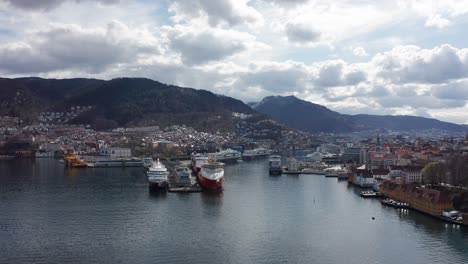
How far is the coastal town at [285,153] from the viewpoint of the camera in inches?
1003

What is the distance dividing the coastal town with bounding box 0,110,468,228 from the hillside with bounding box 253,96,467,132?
2470 inches

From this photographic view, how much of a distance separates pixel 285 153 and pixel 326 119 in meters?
93.6

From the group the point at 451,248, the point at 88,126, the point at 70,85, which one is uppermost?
the point at 70,85

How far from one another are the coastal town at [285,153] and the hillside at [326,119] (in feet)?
206

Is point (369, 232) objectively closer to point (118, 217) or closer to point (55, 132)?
point (118, 217)

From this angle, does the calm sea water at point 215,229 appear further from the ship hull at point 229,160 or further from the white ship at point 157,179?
the ship hull at point 229,160

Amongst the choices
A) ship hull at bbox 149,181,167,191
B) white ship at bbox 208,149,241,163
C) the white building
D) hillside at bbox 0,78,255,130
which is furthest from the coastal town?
hillside at bbox 0,78,255,130

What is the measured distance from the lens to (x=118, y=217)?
21844 millimetres

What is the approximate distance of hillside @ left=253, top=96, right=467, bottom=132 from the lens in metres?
166

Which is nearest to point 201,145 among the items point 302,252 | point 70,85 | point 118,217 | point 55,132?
point 55,132

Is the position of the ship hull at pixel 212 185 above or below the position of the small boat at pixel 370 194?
above

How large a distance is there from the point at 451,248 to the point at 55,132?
254 ft

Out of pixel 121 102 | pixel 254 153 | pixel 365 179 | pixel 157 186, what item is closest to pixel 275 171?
pixel 365 179

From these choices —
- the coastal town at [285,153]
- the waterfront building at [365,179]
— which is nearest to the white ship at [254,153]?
the coastal town at [285,153]
